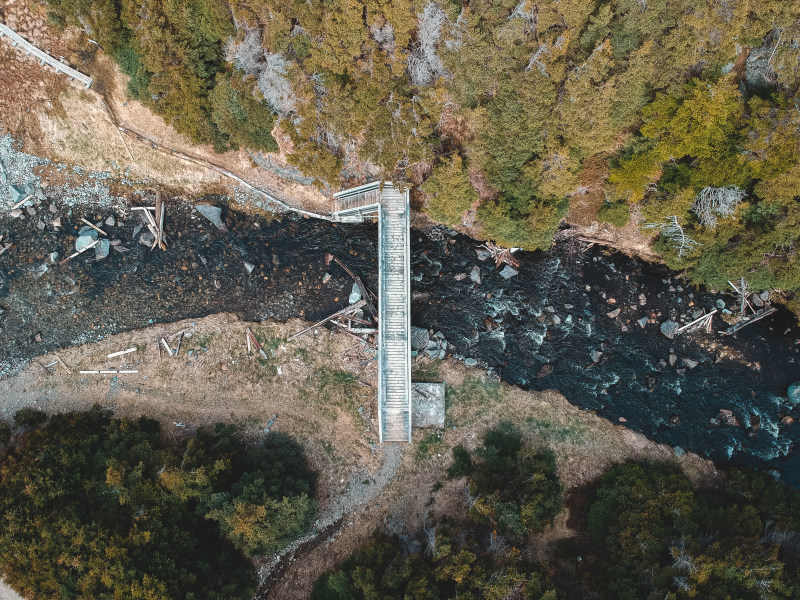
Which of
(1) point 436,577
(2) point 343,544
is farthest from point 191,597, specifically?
(1) point 436,577

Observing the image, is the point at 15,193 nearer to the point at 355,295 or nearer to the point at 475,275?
the point at 355,295

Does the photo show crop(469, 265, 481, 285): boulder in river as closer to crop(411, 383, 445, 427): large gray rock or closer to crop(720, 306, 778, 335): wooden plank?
crop(411, 383, 445, 427): large gray rock

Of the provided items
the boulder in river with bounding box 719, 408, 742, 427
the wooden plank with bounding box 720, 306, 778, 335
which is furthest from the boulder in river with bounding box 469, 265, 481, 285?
the boulder in river with bounding box 719, 408, 742, 427

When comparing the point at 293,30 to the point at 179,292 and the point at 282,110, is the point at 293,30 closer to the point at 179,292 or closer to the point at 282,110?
the point at 282,110

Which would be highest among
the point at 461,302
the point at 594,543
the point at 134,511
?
the point at 461,302

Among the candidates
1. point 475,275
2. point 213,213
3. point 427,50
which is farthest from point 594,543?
point 213,213

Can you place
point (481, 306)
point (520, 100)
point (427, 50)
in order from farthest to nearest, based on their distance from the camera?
point (481, 306) → point (427, 50) → point (520, 100)

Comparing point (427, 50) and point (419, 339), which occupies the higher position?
point (427, 50)

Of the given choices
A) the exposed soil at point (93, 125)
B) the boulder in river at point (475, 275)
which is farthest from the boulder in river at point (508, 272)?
the exposed soil at point (93, 125)
